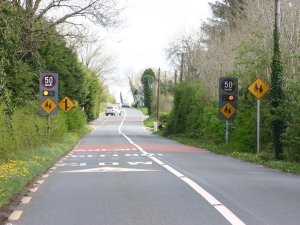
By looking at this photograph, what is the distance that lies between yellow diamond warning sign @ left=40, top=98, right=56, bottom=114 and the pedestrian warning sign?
10.5m

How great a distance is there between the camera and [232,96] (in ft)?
105

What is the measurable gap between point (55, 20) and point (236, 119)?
14.4 meters

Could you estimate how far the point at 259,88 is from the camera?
83.5ft

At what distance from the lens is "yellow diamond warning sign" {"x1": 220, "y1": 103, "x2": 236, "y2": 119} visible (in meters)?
32.1

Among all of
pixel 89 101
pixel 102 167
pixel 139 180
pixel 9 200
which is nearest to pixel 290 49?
pixel 102 167

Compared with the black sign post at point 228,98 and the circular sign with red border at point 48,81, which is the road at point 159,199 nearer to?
the circular sign with red border at point 48,81

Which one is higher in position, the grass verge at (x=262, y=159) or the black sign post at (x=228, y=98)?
the black sign post at (x=228, y=98)

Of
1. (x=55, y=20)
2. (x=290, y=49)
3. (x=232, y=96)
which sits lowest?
(x=232, y=96)

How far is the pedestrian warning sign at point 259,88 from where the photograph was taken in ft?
83.2

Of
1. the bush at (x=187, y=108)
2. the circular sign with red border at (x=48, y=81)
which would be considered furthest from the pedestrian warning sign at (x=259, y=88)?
the bush at (x=187, y=108)

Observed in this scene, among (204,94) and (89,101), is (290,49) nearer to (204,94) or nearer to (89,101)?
(204,94)

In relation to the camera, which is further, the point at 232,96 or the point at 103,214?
the point at 232,96

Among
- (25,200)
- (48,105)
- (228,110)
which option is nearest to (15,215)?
(25,200)

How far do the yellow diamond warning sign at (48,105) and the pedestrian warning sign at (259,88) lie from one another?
10.5m
